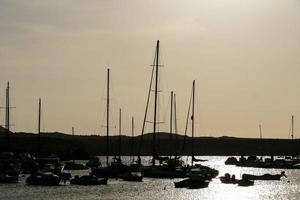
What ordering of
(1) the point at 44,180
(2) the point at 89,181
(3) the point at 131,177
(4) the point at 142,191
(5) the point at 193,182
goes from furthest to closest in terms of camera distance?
(3) the point at 131,177 < (2) the point at 89,181 < (1) the point at 44,180 < (5) the point at 193,182 < (4) the point at 142,191

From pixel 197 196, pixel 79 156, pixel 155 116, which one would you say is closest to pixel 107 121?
pixel 155 116

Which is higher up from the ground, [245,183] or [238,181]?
[238,181]

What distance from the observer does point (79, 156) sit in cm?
17638

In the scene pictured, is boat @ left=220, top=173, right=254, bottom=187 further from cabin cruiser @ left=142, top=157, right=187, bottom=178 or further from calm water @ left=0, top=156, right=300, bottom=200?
cabin cruiser @ left=142, top=157, right=187, bottom=178

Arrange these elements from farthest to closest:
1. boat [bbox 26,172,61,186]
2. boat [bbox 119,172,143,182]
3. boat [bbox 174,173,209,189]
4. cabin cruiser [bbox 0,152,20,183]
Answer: boat [bbox 119,172,143,182]
cabin cruiser [bbox 0,152,20,183]
boat [bbox 26,172,61,186]
boat [bbox 174,173,209,189]

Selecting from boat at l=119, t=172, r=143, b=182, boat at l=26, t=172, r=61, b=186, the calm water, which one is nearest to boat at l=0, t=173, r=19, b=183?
the calm water

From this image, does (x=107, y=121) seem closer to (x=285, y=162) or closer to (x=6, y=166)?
(x=6, y=166)

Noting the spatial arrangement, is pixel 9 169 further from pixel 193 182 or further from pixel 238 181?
pixel 238 181

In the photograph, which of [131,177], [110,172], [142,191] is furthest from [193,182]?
[110,172]

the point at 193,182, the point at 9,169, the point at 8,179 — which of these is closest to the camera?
the point at 193,182

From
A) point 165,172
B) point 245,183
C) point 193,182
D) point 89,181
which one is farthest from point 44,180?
point 245,183


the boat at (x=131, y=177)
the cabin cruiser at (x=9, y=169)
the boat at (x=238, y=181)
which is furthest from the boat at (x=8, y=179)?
the boat at (x=238, y=181)

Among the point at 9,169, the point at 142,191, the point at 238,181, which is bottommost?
the point at 142,191

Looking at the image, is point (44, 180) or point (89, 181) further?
point (89, 181)
